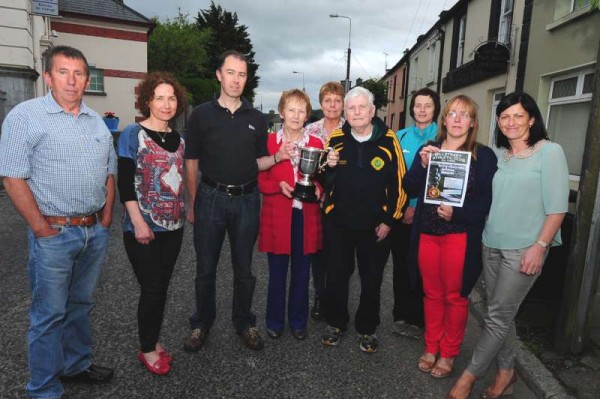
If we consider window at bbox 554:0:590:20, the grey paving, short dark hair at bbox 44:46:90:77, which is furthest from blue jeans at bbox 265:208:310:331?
window at bbox 554:0:590:20

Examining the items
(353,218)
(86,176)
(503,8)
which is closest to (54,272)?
(86,176)

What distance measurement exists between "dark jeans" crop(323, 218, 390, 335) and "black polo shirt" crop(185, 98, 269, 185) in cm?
92

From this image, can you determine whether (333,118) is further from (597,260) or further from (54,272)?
(54,272)

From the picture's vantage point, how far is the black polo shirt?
11.3ft

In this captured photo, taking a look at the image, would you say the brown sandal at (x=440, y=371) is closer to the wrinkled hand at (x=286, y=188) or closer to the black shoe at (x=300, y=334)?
the black shoe at (x=300, y=334)

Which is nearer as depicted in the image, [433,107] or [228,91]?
[228,91]

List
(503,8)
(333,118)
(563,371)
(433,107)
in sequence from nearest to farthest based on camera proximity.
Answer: (563,371) → (433,107) → (333,118) → (503,8)

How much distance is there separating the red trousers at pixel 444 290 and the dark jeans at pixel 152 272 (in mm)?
1949

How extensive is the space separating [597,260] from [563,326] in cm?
63

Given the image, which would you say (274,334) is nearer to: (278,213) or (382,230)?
(278,213)

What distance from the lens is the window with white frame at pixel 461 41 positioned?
16.5 metres

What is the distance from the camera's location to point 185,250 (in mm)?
6465

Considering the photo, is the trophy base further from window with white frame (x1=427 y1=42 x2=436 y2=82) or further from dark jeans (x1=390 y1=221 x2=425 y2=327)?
window with white frame (x1=427 y1=42 x2=436 y2=82)

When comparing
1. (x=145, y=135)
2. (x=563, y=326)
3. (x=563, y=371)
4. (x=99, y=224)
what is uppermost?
(x=145, y=135)
